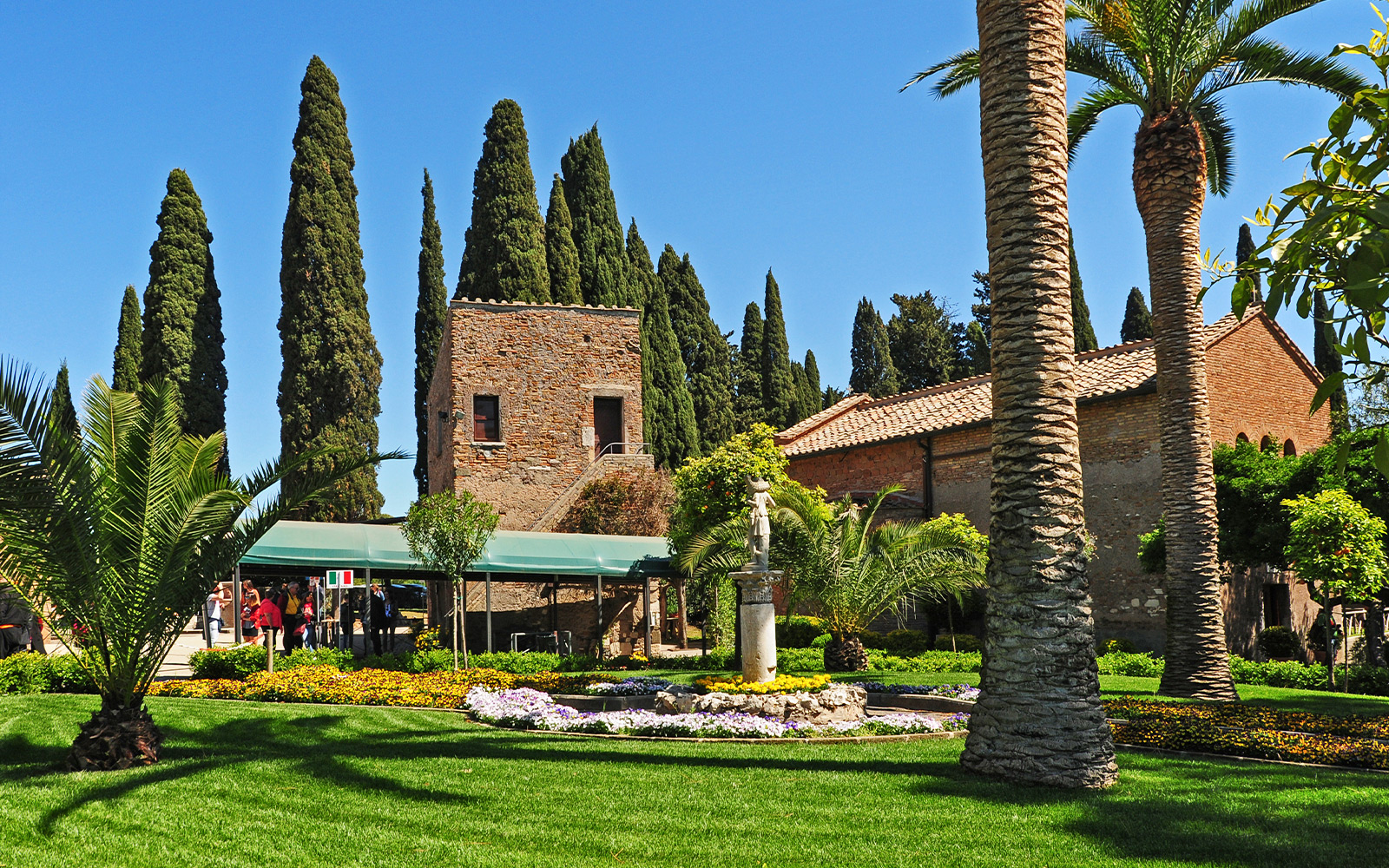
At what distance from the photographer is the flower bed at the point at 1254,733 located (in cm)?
808

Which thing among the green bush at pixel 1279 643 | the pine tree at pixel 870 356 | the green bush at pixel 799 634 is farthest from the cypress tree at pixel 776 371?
the green bush at pixel 1279 643

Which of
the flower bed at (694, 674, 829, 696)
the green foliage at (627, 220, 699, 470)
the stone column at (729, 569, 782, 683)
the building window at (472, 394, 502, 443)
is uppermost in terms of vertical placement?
the green foliage at (627, 220, 699, 470)

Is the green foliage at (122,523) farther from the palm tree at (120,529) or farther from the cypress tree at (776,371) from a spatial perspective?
the cypress tree at (776,371)

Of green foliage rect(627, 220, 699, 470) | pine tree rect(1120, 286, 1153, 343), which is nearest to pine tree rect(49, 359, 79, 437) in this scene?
green foliage rect(627, 220, 699, 470)

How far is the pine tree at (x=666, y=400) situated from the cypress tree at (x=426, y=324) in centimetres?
789

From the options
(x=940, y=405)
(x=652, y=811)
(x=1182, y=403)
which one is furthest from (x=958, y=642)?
(x=652, y=811)

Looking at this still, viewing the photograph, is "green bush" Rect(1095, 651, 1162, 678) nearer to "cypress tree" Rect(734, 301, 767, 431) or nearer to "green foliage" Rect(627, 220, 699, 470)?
"green foliage" Rect(627, 220, 699, 470)

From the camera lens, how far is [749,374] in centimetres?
4666

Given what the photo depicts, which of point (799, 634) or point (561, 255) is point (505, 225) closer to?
point (561, 255)

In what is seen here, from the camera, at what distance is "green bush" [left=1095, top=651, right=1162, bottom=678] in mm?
18281

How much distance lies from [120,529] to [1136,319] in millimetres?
42085

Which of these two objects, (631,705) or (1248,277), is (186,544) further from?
(1248,277)

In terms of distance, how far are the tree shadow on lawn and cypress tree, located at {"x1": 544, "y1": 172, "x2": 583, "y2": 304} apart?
2737 cm

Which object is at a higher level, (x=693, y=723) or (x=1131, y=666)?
(x=693, y=723)
